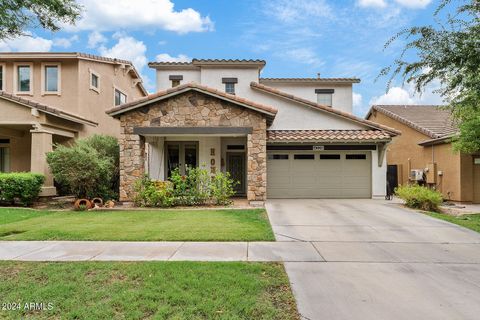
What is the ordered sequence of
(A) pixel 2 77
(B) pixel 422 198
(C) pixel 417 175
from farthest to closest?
(C) pixel 417 175, (A) pixel 2 77, (B) pixel 422 198

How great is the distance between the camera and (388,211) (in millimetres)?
11383

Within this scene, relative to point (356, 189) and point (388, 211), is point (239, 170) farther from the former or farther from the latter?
point (388, 211)

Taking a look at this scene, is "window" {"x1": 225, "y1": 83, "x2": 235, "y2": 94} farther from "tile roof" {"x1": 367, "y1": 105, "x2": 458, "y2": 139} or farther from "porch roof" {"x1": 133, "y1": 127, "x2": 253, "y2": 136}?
"tile roof" {"x1": 367, "y1": 105, "x2": 458, "y2": 139}

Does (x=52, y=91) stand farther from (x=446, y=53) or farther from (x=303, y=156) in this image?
(x=446, y=53)

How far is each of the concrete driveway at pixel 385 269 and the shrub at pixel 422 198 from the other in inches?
108

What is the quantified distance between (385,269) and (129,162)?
1051 centimetres

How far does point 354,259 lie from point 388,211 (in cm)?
647

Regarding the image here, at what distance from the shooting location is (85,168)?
12.3 metres

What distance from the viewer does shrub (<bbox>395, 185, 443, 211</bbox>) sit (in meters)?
12.1

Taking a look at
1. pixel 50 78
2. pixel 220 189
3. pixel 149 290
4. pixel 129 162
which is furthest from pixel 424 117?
pixel 50 78

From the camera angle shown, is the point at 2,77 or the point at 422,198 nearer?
the point at 422,198

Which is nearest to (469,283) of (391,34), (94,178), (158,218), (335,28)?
(391,34)

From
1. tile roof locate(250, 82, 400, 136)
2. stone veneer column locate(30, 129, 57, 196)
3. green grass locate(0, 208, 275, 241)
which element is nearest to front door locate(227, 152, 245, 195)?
tile roof locate(250, 82, 400, 136)

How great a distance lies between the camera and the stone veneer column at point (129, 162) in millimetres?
12992
